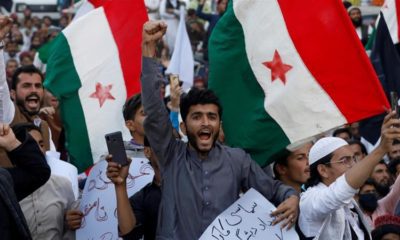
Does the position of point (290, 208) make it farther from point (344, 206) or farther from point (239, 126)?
point (239, 126)

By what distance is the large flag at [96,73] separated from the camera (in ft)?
29.7

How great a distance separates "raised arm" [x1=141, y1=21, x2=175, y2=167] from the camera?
641 cm

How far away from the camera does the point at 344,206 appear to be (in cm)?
684

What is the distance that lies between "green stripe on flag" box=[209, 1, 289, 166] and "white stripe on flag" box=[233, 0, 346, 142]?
0.06 meters

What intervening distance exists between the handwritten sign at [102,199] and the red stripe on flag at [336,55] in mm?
1264

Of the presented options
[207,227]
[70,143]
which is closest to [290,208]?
[207,227]

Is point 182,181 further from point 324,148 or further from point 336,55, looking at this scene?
point 336,55

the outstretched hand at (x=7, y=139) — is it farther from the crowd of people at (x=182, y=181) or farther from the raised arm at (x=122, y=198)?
the raised arm at (x=122, y=198)

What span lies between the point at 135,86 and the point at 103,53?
431 mm

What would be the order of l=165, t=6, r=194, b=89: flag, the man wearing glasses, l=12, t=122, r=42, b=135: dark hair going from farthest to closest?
l=165, t=6, r=194, b=89: flag
l=12, t=122, r=42, b=135: dark hair
the man wearing glasses

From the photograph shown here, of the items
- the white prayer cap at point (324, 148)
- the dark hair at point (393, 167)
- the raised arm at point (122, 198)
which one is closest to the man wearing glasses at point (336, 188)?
the white prayer cap at point (324, 148)

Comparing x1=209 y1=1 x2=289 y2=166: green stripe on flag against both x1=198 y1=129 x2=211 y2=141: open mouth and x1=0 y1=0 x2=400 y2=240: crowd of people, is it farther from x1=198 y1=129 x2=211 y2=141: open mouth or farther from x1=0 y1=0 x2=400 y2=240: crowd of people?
x1=198 y1=129 x2=211 y2=141: open mouth

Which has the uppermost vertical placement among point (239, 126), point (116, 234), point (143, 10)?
point (143, 10)

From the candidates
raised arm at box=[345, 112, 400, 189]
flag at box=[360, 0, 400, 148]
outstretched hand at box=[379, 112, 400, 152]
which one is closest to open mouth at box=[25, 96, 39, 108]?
flag at box=[360, 0, 400, 148]
